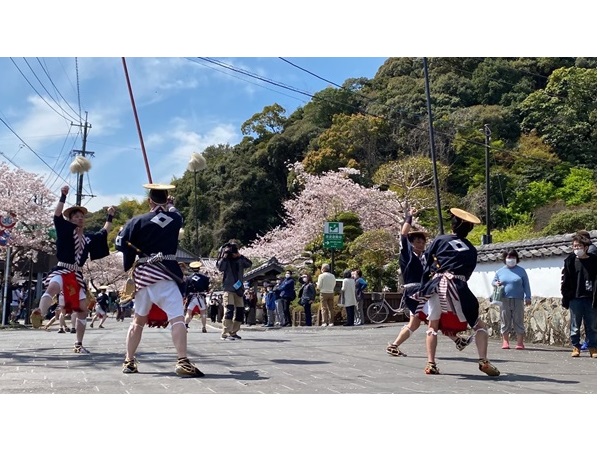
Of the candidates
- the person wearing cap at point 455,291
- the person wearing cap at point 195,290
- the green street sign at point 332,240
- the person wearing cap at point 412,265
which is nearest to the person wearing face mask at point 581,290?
the person wearing cap at point 412,265

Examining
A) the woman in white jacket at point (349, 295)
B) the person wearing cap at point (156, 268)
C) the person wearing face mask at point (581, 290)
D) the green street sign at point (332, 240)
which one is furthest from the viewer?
the green street sign at point (332, 240)

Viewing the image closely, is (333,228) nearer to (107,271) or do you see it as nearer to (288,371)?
(288,371)

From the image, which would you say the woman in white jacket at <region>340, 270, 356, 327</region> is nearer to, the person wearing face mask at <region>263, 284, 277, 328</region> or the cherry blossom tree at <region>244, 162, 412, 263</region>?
the person wearing face mask at <region>263, 284, 277, 328</region>

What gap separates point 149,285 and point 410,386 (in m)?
2.62

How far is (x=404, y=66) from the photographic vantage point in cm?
5128

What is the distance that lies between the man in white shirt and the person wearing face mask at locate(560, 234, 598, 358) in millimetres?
10189

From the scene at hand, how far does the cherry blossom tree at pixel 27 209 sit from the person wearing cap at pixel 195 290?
15.1 metres

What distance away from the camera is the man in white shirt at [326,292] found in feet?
66.2

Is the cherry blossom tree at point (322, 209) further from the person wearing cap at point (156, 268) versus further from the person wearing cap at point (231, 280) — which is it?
the person wearing cap at point (156, 268)

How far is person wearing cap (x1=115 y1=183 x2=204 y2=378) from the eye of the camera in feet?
22.2

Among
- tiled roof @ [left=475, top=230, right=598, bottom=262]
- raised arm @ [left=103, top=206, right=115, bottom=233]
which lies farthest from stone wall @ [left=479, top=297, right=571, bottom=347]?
raised arm @ [left=103, top=206, right=115, bottom=233]

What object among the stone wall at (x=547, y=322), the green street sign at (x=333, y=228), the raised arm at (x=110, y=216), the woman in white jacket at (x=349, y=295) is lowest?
the stone wall at (x=547, y=322)

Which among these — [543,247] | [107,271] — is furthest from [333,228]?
[107,271]

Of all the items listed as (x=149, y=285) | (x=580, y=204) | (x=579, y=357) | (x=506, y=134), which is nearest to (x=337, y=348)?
(x=579, y=357)
